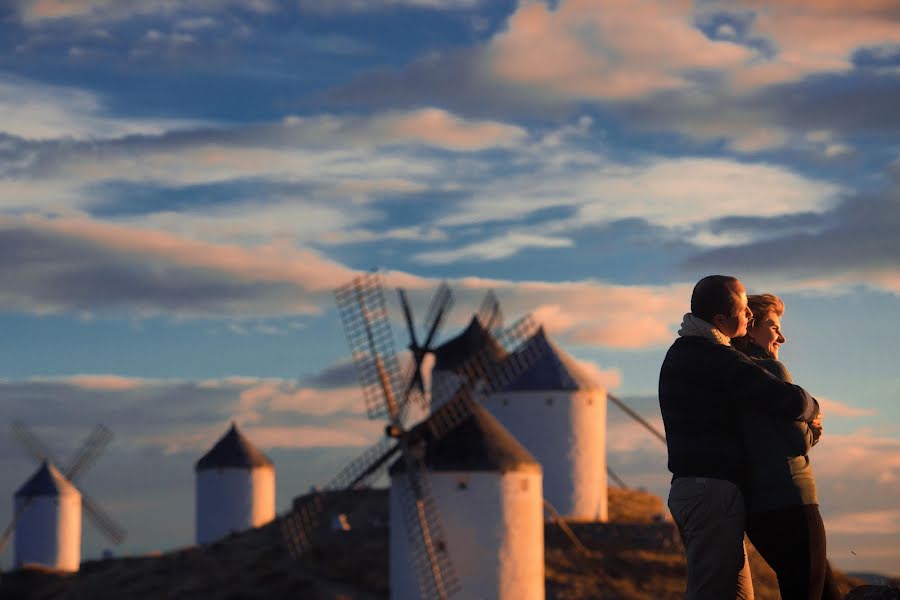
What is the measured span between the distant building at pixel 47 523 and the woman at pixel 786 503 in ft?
214

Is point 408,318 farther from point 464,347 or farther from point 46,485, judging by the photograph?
point 46,485

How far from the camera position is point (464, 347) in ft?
170

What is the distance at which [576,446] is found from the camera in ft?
157

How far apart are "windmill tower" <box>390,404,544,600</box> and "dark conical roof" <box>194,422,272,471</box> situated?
29248mm

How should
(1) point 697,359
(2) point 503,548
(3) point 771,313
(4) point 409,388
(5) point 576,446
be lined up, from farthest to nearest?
(5) point 576,446 → (4) point 409,388 → (2) point 503,548 → (3) point 771,313 → (1) point 697,359

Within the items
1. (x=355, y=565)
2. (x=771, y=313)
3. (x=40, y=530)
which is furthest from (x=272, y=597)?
(x=771, y=313)

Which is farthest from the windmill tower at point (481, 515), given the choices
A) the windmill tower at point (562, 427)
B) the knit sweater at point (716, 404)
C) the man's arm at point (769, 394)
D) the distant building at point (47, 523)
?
the distant building at point (47, 523)

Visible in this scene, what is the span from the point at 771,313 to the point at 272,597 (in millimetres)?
36509

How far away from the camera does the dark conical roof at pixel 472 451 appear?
34500mm

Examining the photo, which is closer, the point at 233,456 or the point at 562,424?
the point at 562,424

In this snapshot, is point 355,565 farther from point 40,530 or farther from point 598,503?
point 40,530

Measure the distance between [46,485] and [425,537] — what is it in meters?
42.3

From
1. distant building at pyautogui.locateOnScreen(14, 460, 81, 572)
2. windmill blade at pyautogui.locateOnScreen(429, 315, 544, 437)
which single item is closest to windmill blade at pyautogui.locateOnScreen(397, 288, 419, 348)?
windmill blade at pyautogui.locateOnScreen(429, 315, 544, 437)

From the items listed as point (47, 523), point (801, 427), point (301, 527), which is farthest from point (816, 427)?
point (47, 523)
